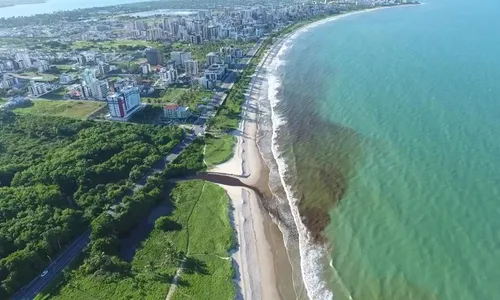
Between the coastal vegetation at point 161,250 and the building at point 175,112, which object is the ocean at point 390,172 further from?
the building at point 175,112

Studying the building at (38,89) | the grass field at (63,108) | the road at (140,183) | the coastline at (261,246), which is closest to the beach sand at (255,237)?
the coastline at (261,246)

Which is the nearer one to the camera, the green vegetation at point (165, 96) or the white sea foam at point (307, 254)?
the white sea foam at point (307, 254)

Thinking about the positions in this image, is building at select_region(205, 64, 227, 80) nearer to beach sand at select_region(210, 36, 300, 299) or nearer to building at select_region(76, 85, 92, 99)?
building at select_region(76, 85, 92, 99)

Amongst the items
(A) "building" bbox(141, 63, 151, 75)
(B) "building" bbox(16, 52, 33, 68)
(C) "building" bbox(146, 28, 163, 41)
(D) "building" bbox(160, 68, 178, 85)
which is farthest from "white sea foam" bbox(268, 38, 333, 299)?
(C) "building" bbox(146, 28, 163, 41)

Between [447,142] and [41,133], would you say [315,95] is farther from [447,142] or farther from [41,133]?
[41,133]

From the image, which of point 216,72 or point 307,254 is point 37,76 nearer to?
point 216,72

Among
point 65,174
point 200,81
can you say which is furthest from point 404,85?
point 65,174

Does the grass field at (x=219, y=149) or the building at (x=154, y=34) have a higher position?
the building at (x=154, y=34)
